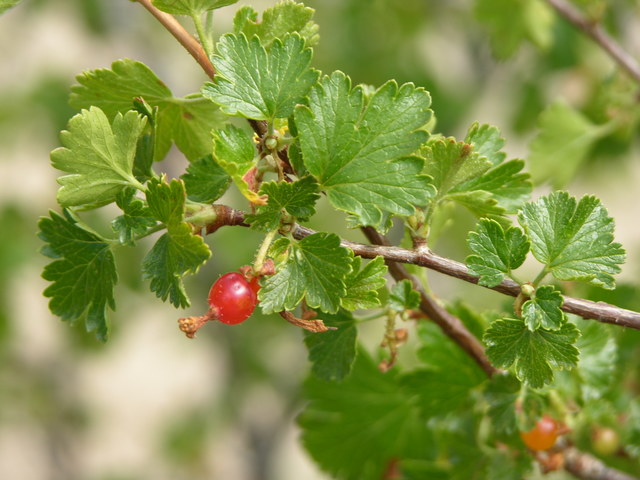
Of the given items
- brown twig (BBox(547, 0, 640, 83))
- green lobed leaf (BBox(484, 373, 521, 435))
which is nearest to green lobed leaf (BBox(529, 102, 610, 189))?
brown twig (BBox(547, 0, 640, 83))

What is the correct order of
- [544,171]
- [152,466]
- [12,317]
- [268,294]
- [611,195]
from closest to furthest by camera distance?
1. [268,294]
2. [544,171]
3. [611,195]
4. [12,317]
5. [152,466]

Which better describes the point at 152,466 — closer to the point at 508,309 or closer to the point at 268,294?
the point at 508,309

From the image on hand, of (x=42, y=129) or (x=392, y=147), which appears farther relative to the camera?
(x=42, y=129)

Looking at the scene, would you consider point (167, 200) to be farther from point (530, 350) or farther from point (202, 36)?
point (530, 350)

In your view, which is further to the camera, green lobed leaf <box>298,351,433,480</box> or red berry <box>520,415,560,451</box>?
green lobed leaf <box>298,351,433,480</box>

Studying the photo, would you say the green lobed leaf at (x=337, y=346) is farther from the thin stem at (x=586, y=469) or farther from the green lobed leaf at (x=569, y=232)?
the thin stem at (x=586, y=469)

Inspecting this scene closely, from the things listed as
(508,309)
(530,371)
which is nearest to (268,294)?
(530,371)

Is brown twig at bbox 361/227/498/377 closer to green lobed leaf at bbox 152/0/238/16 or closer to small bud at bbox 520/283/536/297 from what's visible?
small bud at bbox 520/283/536/297
